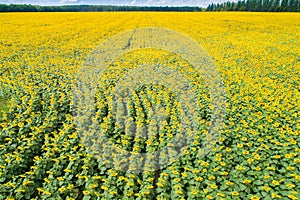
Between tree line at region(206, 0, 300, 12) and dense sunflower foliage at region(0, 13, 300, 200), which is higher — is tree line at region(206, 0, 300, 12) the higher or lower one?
the higher one

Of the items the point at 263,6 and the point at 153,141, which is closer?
the point at 153,141

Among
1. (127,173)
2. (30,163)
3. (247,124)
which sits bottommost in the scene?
(30,163)

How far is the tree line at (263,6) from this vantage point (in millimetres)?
52684

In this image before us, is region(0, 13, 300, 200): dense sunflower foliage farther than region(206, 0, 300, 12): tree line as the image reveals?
No

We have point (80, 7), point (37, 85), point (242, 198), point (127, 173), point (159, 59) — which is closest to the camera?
point (242, 198)

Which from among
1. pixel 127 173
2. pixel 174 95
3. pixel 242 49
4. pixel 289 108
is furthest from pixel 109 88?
pixel 242 49

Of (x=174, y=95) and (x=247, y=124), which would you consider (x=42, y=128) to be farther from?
(x=247, y=124)

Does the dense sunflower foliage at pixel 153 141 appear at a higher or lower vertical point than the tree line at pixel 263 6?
lower

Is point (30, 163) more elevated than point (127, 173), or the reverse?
point (127, 173)

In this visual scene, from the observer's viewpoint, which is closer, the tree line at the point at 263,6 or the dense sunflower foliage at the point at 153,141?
the dense sunflower foliage at the point at 153,141

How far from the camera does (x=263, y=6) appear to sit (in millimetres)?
59656

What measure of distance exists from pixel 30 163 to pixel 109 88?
12.9 feet

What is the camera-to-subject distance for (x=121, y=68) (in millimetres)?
11219

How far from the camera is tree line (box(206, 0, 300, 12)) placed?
5268cm
